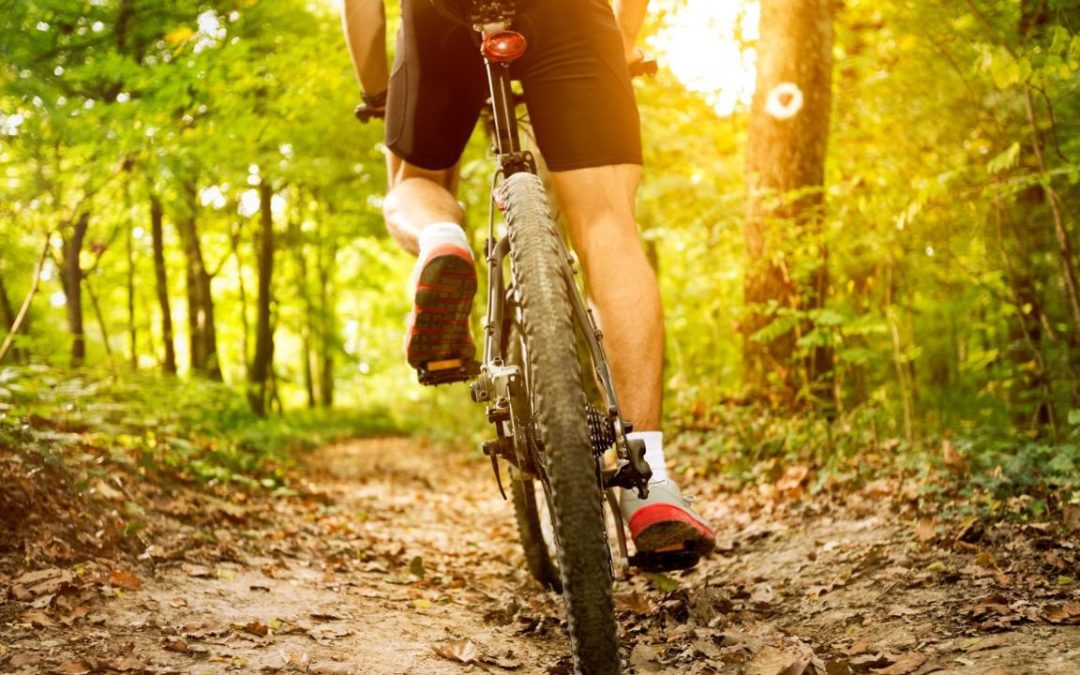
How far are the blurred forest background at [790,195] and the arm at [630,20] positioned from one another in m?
1.54

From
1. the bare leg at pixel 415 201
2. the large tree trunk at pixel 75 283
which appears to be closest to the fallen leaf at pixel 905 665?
the bare leg at pixel 415 201

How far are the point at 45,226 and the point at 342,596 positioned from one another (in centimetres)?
386

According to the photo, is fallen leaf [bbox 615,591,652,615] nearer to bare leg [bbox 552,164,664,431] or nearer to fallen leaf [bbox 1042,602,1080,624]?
bare leg [bbox 552,164,664,431]

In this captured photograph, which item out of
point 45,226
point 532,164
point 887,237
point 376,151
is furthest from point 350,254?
point 532,164

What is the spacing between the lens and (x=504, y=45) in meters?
1.99

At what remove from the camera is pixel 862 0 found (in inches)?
279

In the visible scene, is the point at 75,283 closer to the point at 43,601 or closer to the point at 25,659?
the point at 43,601

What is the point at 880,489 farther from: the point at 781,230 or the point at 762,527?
the point at 781,230

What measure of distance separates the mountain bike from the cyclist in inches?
3.3

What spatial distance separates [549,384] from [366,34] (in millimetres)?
1528

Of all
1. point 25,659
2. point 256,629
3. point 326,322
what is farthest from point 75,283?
point 326,322

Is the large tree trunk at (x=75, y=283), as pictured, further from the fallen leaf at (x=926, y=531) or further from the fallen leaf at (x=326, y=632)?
the fallen leaf at (x=926, y=531)

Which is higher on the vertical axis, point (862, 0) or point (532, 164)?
point (862, 0)

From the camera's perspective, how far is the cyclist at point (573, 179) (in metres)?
2.06
